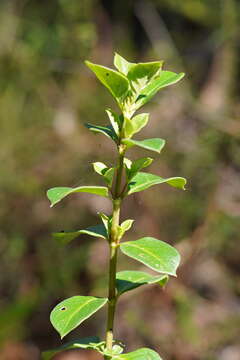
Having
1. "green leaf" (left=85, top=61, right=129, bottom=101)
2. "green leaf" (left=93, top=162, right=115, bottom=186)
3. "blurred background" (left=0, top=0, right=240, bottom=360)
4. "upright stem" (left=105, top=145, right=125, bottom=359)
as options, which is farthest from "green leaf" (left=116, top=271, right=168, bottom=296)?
"blurred background" (left=0, top=0, right=240, bottom=360)

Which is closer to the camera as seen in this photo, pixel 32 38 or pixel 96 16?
pixel 32 38

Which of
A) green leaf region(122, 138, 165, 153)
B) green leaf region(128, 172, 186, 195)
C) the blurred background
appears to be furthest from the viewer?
the blurred background

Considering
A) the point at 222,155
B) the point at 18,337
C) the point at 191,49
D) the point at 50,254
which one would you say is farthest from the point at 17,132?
the point at 191,49

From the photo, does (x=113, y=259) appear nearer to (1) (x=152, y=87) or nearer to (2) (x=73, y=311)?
(2) (x=73, y=311)

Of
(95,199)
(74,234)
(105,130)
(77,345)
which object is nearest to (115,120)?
(105,130)

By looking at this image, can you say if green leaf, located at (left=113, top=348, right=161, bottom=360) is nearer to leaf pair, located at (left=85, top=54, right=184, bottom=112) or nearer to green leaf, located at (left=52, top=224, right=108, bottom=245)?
green leaf, located at (left=52, top=224, right=108, bottom=245)

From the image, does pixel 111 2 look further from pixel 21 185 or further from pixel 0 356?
pixel 0 356
